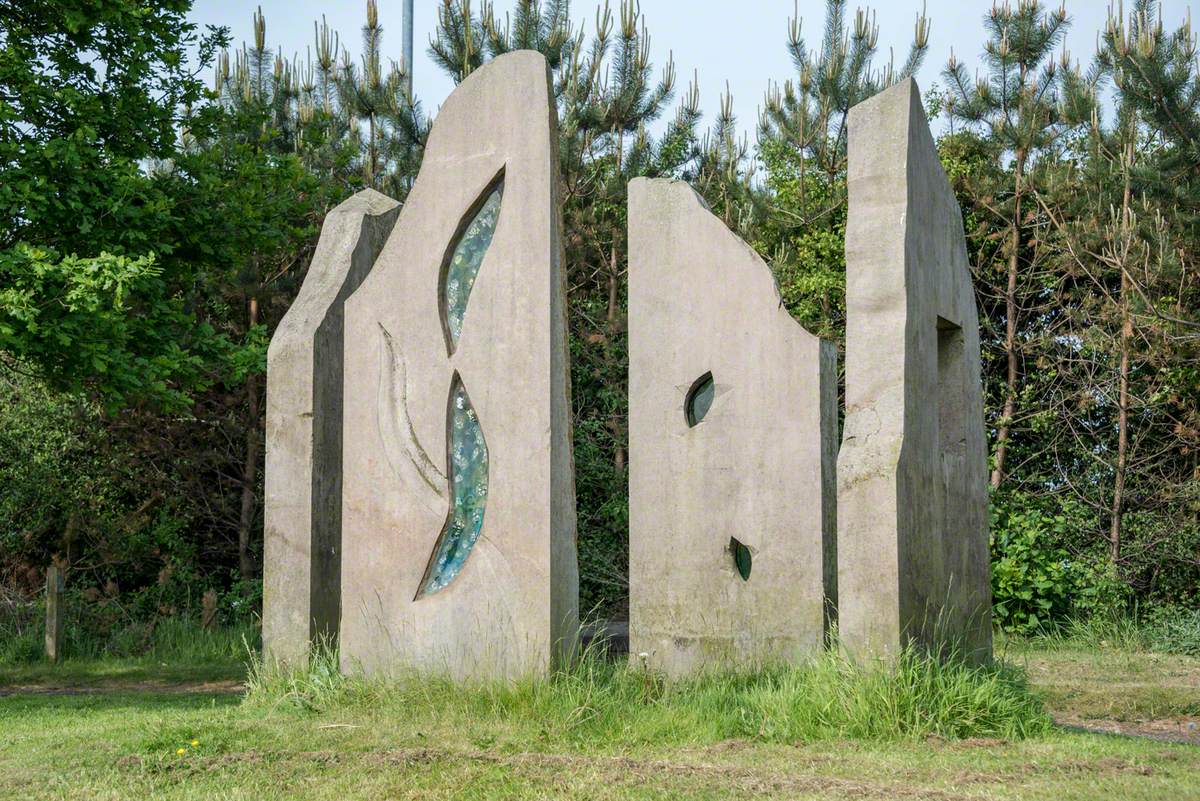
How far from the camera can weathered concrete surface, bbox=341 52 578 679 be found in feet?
21.7

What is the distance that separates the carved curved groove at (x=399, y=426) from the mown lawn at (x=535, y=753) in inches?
47.7

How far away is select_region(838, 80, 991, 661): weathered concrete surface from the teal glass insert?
2030 mm

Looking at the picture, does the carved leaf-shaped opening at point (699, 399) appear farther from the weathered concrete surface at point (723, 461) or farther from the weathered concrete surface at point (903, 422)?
the weathered concrete surface at point (903, 422)

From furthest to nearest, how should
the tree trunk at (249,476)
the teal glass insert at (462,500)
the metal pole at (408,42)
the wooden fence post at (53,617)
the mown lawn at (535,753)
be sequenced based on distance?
the metal pole at (408,42) < the tree trunk at (249,476) < the wooden fence post at (53,617) < the teal glass insert at (462,500) < the mown lawn at (535,753)

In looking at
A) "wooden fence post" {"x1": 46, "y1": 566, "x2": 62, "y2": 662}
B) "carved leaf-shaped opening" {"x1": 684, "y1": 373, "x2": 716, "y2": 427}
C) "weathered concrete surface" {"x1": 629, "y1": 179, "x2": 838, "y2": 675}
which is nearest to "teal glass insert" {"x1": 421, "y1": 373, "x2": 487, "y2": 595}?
"weathered concrete surface" {"x1": 629, "y1": 179, "x2": 838, "y2": 675}

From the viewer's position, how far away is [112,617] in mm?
12211

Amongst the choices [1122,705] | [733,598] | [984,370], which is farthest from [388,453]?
[984,370]

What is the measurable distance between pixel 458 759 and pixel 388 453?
91.5 inches

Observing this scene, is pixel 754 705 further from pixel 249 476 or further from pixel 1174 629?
pixel 249 476

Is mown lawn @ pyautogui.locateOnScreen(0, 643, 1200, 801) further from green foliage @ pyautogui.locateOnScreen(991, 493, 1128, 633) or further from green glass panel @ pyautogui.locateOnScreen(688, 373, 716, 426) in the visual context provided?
green foliage @ pyautogui.locateOnScreen(991, 493, 1128, 633)

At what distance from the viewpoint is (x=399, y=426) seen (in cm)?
720

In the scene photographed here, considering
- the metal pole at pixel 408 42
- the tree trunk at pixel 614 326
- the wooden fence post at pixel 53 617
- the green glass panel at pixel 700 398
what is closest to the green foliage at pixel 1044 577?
the tree trunk at pixel 614 326

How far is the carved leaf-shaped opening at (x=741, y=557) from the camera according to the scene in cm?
770

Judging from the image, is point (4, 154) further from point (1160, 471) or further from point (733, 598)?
point (1160, 471)
